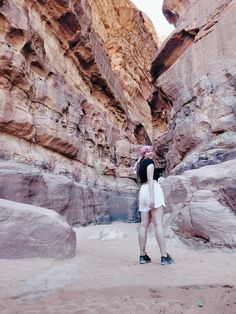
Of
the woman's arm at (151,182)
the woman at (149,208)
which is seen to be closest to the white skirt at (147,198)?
the woman at (149,208)

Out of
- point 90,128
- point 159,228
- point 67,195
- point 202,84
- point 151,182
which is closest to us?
point 159,228

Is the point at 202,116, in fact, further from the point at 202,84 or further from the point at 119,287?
the point at 119,287

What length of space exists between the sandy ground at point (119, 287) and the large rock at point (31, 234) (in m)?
0.21

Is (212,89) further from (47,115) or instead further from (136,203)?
(136,203)

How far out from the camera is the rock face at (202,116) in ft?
20.7

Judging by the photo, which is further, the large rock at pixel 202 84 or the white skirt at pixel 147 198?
the large rock at pixel 202 84

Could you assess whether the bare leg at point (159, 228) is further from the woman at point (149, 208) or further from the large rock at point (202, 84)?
the large rock at point (202, 84)

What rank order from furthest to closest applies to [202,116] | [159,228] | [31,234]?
[202,116] < [31,234] < [159,228]

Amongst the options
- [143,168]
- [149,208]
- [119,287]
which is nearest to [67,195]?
[143,168]

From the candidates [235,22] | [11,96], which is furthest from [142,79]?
[11,96]

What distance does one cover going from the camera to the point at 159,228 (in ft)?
14.3

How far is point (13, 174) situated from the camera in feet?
26.7

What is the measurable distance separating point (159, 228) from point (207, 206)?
94.1 inches

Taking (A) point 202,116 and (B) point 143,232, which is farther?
(A) point 202,116
